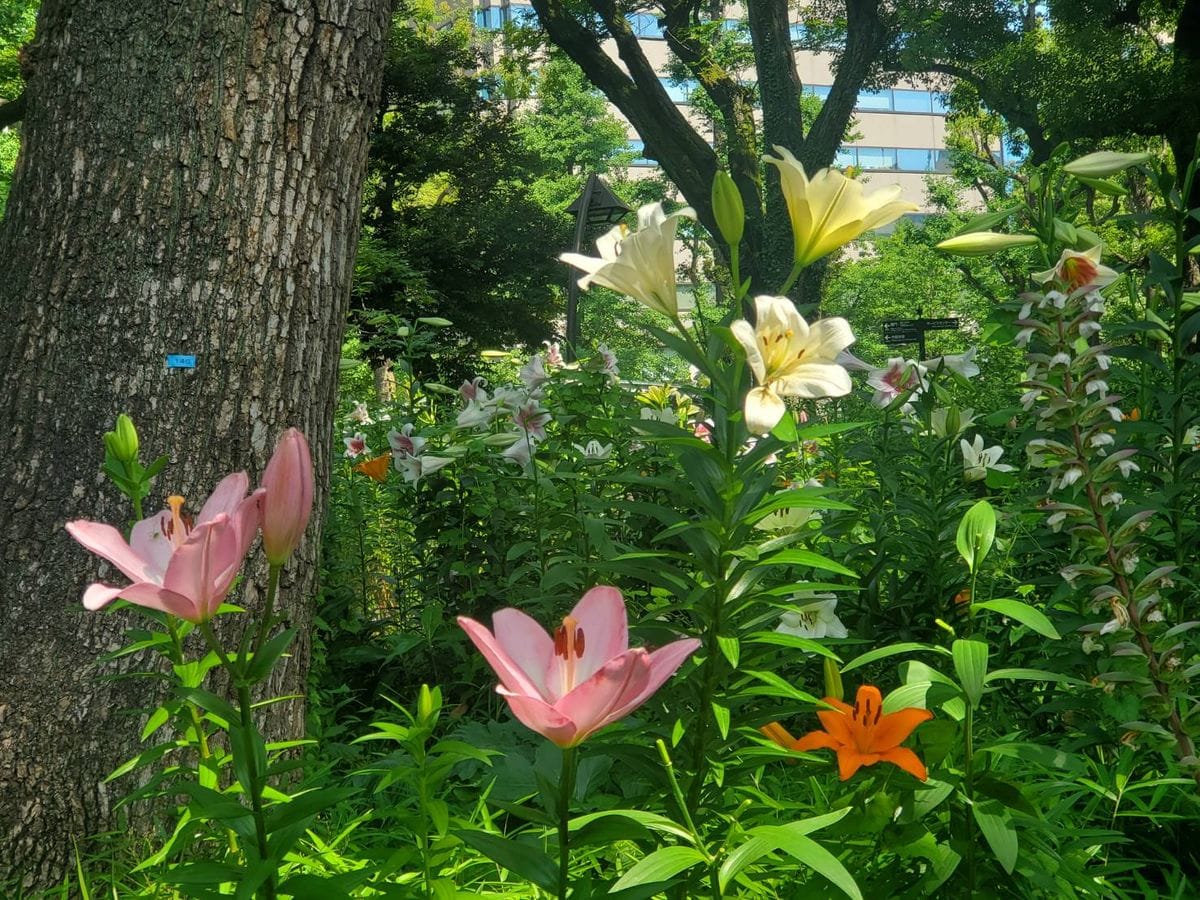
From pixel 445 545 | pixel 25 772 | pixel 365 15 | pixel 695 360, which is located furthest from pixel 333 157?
pixel 695 360

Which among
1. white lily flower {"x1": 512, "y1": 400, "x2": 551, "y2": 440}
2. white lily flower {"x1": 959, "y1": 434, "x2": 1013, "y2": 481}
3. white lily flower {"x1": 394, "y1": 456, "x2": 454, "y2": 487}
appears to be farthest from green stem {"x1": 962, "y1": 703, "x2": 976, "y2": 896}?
white lily flower {"x1": 394, "y1": 456, "x2": 454, "y2": 487}

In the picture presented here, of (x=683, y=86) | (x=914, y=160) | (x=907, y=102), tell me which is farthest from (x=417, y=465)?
(x=907, y=102)

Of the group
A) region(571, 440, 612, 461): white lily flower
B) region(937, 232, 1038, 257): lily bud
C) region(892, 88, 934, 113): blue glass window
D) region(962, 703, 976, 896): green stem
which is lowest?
region(962, 703, 976, 896): green stem

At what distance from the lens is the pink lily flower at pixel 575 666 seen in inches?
28.7

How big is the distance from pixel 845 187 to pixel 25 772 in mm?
1944

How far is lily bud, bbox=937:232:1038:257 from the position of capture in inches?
55.8

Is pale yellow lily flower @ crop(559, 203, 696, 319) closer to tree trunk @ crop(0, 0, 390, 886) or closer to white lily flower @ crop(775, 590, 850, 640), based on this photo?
white lily flower @ crop(775, 590, 850, 640)

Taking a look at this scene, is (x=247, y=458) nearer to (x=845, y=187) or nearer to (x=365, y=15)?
(x=365, y=15)

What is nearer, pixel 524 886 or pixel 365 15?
pixel 524 886

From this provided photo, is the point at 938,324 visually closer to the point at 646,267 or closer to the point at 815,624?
the point at 815,624

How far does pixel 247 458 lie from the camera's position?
2.36 metres

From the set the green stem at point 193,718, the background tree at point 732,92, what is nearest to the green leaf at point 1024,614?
the green stem at point 193,718

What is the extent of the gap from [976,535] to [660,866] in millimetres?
528

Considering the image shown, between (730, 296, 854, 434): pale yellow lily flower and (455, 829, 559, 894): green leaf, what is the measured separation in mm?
442
